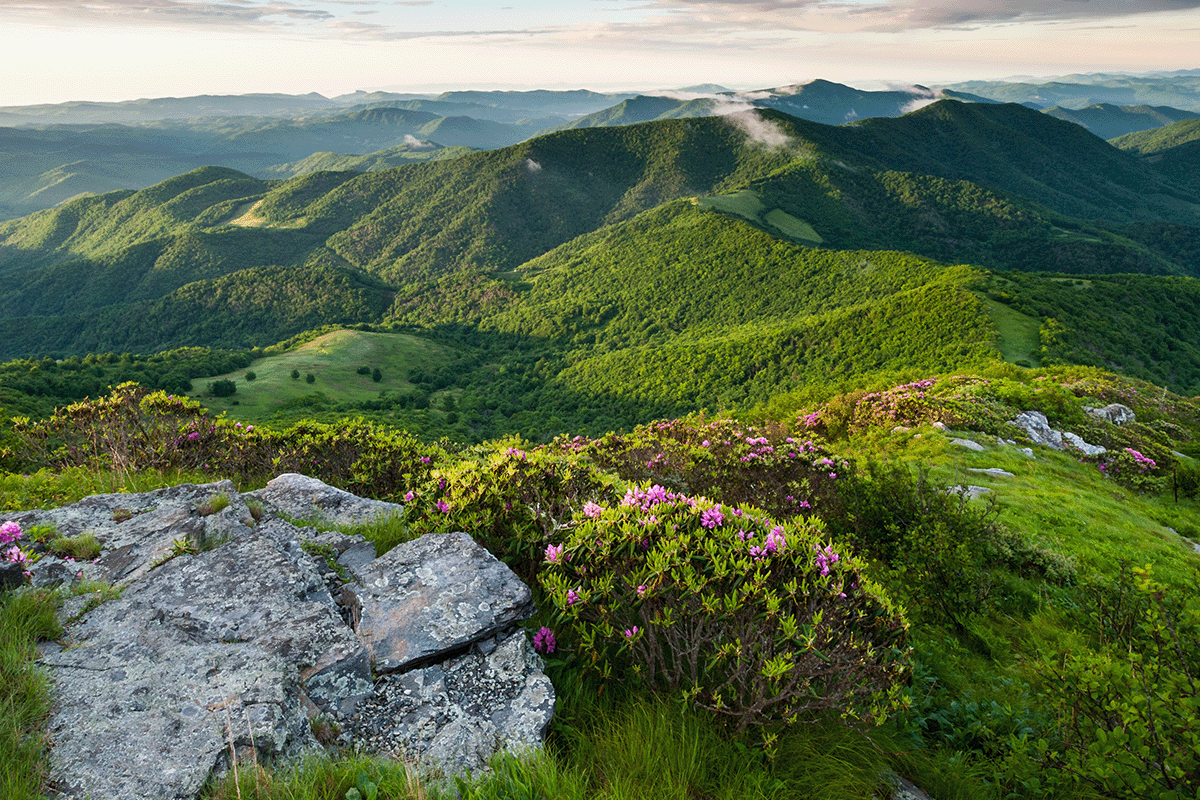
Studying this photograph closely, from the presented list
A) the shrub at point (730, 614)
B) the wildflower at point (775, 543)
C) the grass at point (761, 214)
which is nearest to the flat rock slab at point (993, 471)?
the shrub at point (730, 614)

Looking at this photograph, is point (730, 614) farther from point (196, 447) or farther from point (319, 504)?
point (196, 447)

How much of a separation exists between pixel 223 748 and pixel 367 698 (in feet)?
3.13

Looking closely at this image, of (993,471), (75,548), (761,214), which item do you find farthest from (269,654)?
(761,214)

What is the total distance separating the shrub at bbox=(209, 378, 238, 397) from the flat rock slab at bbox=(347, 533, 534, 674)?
91388 mm

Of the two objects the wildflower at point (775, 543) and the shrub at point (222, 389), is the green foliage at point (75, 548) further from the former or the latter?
the shrub at point (222, 389)

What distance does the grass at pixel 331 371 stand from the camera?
8081 cm

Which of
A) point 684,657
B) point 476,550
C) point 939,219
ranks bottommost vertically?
point 939,219

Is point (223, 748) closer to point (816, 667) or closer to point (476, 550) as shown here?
point (476, 550)

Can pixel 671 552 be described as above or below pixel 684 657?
above

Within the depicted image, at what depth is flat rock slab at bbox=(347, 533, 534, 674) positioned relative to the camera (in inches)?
172

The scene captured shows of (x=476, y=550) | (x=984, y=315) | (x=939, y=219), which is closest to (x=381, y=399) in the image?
(x=984, y=315)

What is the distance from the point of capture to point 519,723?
12.5ft

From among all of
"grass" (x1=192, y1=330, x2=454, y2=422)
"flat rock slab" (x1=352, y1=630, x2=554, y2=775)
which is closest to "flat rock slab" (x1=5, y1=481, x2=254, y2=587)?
"flat rock slab" (x1=352, y1=630, x2=554, y2=775)

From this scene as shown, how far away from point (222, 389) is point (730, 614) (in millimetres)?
94657
